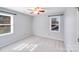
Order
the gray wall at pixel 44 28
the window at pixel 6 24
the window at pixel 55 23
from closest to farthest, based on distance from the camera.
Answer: the window at pixel 6 24 < the window at pixel 55 23 < the gray wall at pixel 44 28

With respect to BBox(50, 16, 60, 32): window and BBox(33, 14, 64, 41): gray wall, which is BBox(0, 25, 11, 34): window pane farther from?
BBox(50, 16, 60, 32): window

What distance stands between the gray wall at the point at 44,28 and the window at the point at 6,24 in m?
2.59

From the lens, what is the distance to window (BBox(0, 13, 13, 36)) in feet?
12.9

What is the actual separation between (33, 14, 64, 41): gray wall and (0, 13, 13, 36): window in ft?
8.51

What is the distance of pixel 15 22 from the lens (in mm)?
4652

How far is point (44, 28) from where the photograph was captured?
6.22m

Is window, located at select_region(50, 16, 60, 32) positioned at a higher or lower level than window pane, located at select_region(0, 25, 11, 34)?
higher

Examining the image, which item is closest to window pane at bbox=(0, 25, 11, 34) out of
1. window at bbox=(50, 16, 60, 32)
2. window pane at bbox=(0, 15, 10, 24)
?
window pane at bbox=(0, 15, 10, 24)

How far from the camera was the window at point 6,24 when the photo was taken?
155 inches

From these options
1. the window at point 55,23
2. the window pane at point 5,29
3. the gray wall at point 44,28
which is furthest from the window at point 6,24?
the window at point 55,23

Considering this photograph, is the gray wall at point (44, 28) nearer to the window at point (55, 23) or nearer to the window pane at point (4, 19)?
the window at point (55, 23)

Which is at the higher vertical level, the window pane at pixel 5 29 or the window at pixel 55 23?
the window at pixel 55 23

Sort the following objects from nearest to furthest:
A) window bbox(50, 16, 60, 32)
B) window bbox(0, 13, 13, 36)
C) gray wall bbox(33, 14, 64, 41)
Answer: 1. window bbox(0, 13, 13, 36)
2. window bbox(50, 16, 60, 32)
3. gray wall bbox(33, 14, 64, 41)
